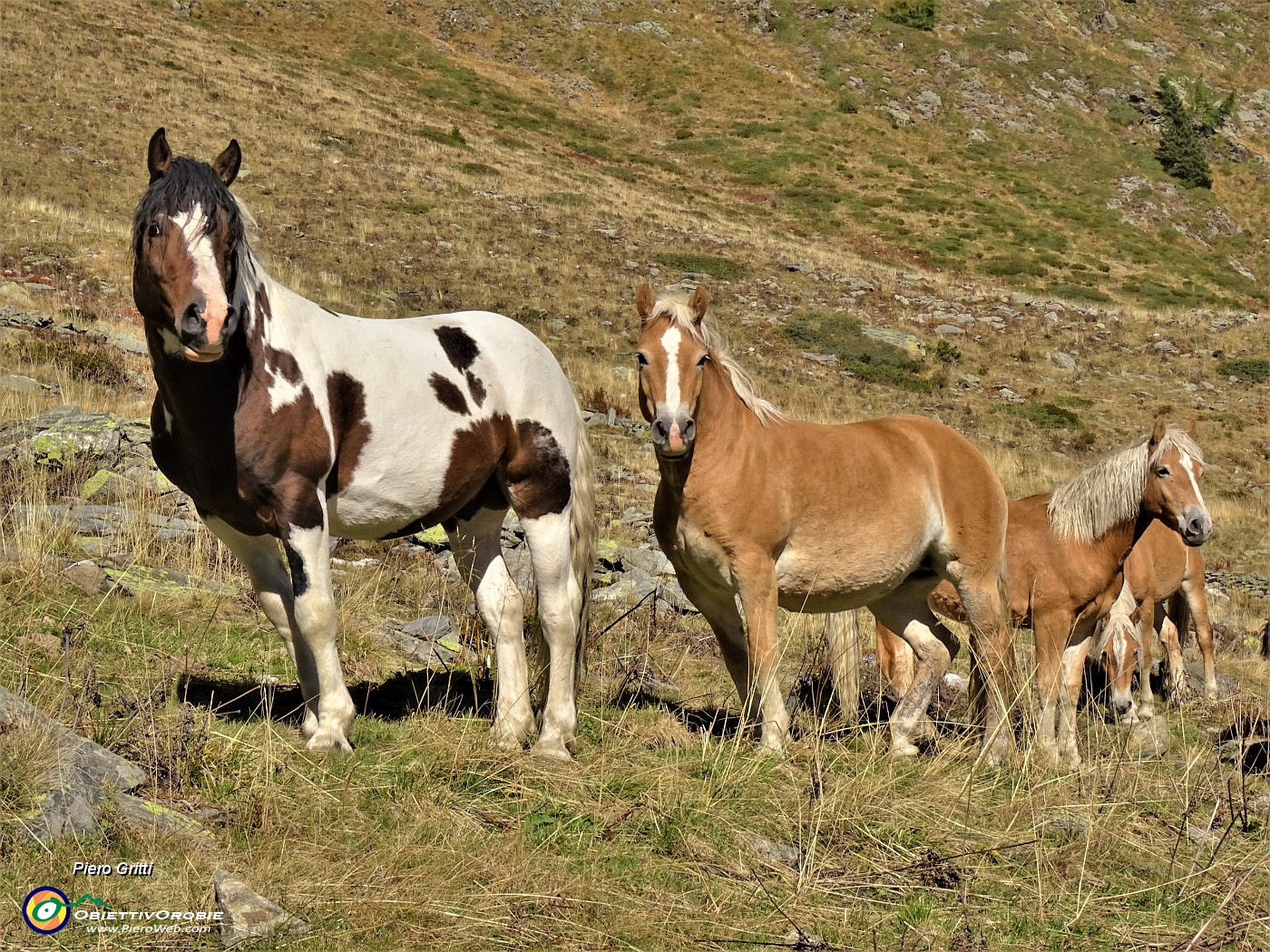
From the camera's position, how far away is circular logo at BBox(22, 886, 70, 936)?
12.1 ft

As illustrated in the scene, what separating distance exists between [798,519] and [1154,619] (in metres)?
5.94

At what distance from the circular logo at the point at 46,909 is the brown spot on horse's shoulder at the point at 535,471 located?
9.75ft

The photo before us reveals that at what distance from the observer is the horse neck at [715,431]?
21.4ft

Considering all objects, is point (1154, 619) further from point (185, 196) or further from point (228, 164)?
point (185, 196)

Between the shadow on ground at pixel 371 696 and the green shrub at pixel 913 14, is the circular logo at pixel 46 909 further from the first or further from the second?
the green shrub at pixel 913 14

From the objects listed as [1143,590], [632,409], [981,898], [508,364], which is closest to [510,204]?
[632,409]

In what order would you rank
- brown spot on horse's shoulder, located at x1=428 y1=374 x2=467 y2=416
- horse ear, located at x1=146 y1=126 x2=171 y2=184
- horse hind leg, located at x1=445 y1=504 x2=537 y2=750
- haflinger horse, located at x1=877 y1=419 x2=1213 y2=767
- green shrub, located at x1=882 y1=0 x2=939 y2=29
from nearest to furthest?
1. horse ear, located at x1=146 y1=126 x2=171 y2=184
2. brown spot on horse's shoulder, located at x1=428 y1=374 x2=467 y2=416
3. horse hind leg, located at x1=445 y1=504 x2=537 y2=750
4. haflinger horse, located at x1=877 y1=419 x2=1213 y2=767
5. green shrub, located at x1=882 y1=0 x2=939 y2=29

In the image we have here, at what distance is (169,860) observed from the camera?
13.7ft

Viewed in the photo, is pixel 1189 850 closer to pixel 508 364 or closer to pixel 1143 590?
pixel 508 364

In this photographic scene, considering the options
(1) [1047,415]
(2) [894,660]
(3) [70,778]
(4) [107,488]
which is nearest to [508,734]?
(3) [70,778]

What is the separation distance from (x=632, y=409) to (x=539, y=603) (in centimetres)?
1383

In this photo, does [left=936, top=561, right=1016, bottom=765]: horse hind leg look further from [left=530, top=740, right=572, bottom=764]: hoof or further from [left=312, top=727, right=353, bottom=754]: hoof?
[left=312, top=727, right=353, bottom=754]: hoof

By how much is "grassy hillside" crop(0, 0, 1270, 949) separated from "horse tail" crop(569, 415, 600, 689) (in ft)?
1.47

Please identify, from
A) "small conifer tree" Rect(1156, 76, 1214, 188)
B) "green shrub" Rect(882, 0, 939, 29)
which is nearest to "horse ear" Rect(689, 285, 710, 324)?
"small conifer tree" Rect(1156, 76, 1214, 188)
